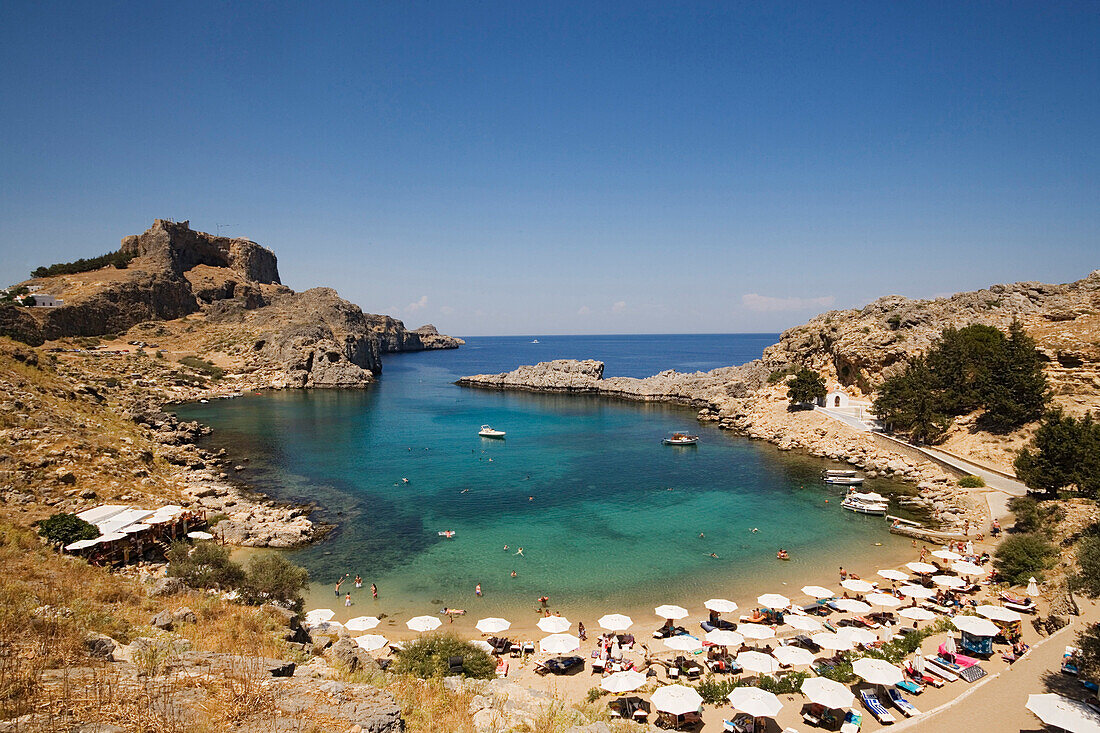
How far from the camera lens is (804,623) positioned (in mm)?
19156

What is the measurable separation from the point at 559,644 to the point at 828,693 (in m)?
8.43

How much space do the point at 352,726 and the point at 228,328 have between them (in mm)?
123280

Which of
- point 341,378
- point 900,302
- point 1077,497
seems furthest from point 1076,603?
point 341,378

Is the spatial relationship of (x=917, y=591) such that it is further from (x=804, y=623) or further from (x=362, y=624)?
(x=362, y=624)

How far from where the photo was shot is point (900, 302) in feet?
229

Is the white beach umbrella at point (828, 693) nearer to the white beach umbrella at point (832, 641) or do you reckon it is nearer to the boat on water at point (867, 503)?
the white beach umbrella at point (832, 641)

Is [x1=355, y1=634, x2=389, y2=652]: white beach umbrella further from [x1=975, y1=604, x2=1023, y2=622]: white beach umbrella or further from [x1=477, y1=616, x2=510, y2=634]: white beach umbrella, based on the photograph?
[x1=975, y1=604, x2=1023, y2=622]: white beach umbrella

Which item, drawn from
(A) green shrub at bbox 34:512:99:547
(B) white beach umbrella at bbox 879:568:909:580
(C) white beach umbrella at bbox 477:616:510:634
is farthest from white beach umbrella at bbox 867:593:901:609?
(A) green shrub at bbox 34:512:99:547

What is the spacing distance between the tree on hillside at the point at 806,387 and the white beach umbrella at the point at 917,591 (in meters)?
40.0

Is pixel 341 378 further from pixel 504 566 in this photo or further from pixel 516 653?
pixel 516 653

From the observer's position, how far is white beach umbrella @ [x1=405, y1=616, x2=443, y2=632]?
19875mm

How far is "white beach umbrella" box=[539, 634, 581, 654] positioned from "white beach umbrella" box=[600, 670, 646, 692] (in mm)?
2026

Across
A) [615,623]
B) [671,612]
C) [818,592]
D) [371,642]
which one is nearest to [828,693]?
[671,612]

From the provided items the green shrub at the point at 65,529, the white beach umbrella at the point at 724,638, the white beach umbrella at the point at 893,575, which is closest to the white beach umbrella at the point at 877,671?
the white beach umbrella at the point at 724,638
